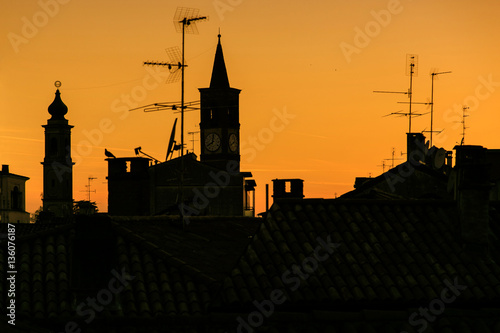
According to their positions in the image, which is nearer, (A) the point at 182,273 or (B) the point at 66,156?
(A) the point at 182,273

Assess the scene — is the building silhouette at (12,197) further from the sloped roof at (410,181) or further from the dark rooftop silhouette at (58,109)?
the sloped roof at (410,181)

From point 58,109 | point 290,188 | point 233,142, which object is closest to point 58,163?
point 58,109

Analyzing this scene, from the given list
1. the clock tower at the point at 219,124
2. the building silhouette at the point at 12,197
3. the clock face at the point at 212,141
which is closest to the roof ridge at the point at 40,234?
the clock tower at the point at 219,124

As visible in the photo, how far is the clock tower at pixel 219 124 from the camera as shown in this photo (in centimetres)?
7988

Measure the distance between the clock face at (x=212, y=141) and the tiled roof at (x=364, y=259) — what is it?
186 feet

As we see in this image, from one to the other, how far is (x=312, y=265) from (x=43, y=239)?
588 centimetres

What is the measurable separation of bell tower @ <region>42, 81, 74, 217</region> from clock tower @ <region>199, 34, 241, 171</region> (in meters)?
10.9

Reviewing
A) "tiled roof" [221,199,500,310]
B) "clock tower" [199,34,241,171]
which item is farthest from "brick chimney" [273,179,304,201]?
"clock tower" [199,34,241,171]

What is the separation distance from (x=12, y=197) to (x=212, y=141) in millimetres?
33138

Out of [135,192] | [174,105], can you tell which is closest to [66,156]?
[135,192]

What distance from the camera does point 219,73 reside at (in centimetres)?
8169

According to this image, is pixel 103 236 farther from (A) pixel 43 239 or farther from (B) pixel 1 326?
(B) pixel 1 326

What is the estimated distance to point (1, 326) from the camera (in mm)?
17359

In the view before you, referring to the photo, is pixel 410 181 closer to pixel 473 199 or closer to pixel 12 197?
pixel 473 199
